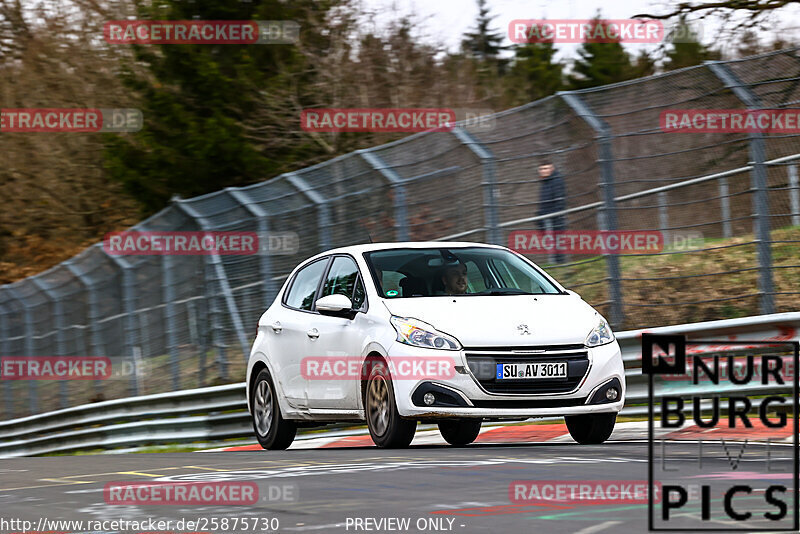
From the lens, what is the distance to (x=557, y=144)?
12.7 metres

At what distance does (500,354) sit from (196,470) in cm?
214

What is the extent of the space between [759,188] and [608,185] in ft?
4.78

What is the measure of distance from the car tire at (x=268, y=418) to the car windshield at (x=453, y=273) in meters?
1.73

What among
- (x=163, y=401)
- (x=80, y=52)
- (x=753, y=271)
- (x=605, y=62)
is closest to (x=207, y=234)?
(x=163, y=401)

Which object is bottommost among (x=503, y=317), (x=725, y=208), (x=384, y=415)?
(x=384, y=415)

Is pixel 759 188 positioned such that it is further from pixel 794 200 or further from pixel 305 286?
pixel 305 286
